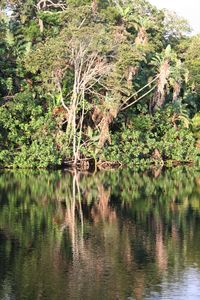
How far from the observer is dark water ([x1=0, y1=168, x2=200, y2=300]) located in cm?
1438

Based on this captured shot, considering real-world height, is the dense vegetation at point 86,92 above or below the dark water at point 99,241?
above

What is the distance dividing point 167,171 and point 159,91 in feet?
24.7

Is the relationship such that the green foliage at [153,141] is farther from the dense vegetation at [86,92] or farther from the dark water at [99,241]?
the dark water at [99,241]

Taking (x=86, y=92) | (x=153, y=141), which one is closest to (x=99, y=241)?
(x=86, y=92)

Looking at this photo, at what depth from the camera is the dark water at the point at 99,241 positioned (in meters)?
14.4

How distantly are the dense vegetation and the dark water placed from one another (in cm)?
1253

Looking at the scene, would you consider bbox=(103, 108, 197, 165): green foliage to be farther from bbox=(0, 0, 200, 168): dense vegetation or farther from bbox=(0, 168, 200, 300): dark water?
bbox=(0, 168, 200, 300): dark water

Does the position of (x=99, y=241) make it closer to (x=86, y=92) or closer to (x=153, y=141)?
Answer: (x=86, y=92)

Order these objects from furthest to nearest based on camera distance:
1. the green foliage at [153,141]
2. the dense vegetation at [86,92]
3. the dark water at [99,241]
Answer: the green foliage at [153,141] < the dense vegetation at [86,92] < the dark water at [99,241]

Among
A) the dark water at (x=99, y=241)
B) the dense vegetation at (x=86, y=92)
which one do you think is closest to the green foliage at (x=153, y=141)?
the dense vegetation at (x=86, y=92)

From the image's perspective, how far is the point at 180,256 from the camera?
17.7 m

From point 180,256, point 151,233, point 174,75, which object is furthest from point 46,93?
point 180,256

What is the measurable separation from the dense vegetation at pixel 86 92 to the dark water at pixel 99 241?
1253 cm

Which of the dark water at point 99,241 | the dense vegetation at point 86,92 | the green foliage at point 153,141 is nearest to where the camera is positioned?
the dark water at point 99,241
